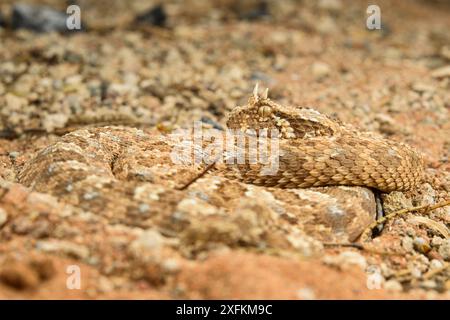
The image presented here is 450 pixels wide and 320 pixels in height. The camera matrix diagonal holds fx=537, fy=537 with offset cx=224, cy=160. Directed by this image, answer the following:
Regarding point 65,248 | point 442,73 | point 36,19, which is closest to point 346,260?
point 65,248

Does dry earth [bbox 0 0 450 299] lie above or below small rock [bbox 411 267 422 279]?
above

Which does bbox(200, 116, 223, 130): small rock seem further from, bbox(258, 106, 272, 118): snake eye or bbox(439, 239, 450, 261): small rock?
bbox(439, 239, 450, 261): small rock

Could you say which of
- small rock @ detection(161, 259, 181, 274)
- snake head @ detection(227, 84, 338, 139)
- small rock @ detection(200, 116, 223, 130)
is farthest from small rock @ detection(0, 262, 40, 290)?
small rock @ detection(200, 116, 223, 130)

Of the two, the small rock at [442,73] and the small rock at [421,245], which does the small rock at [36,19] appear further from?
the small rock at [421,245]

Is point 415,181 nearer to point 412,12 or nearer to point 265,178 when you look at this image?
point 265,178
